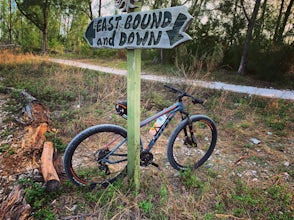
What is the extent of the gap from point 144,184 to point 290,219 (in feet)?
4.26

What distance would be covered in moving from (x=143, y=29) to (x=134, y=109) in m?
0.65

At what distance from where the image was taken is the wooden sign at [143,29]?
1358 mm

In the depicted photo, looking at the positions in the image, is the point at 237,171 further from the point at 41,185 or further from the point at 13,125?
the point at 13,125

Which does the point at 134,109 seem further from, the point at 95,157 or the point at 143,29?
the point at 95,157

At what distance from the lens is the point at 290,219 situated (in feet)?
6.19

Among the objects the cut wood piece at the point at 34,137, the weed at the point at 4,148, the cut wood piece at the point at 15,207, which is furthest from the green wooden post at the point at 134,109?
the weed at the point at 4,148

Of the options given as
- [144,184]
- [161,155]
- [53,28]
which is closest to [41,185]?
[144,184]

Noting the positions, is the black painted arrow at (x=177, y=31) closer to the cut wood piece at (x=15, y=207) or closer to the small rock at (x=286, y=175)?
the cut wood piece at (x=15, y=207)

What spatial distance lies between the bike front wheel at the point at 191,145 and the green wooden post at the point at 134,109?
544 mm

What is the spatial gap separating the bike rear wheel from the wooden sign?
0.80 meters

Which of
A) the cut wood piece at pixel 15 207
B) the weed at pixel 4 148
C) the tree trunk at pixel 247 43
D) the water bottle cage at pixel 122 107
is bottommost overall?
the cut wood piece at pixel 15 207

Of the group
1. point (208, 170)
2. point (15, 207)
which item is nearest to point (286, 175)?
point (208, 170)

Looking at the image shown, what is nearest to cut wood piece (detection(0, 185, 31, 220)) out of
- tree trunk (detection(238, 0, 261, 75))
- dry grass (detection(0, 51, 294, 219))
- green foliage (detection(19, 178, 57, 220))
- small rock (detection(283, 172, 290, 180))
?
green foliage (detection(19, 178, 57, 220))

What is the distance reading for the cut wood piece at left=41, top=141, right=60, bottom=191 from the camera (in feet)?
6.77
